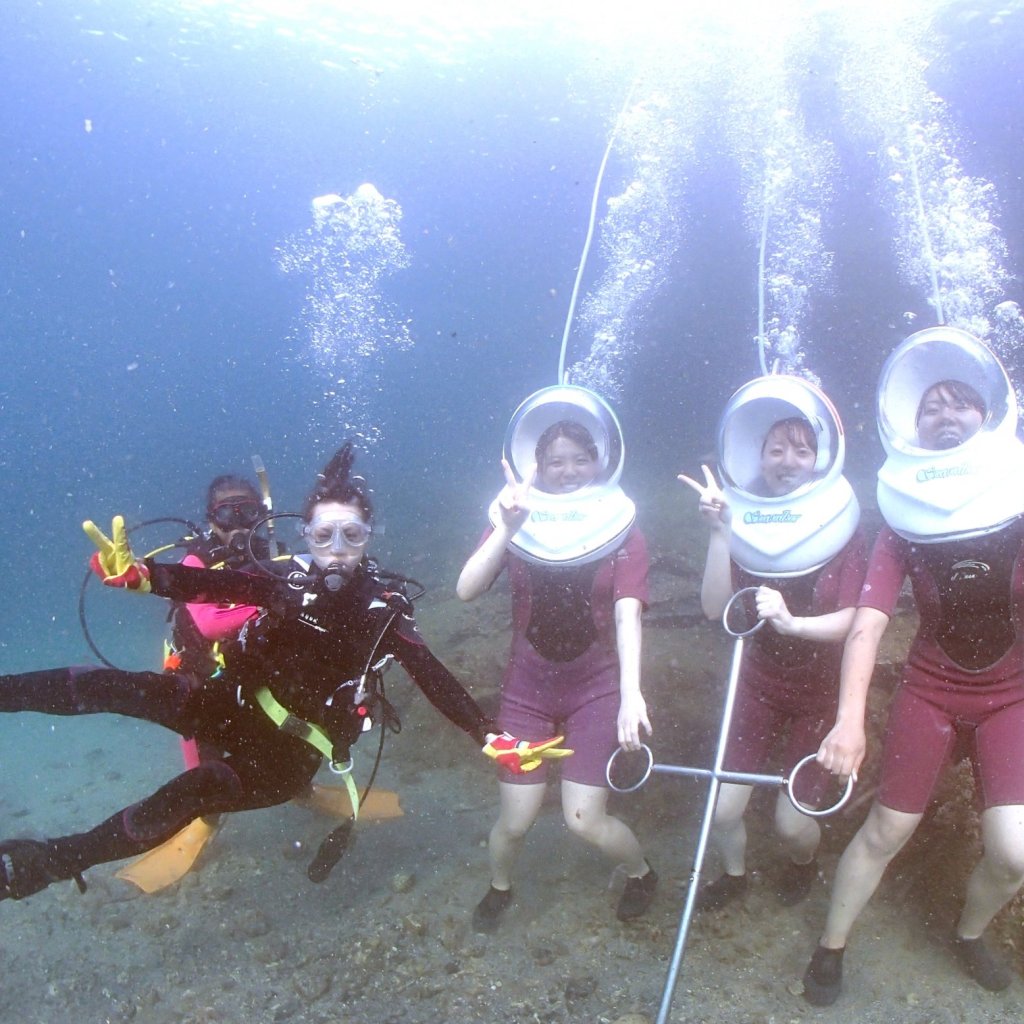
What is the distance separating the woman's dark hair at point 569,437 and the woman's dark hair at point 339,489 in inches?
40.9

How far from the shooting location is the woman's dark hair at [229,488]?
509 centimetres

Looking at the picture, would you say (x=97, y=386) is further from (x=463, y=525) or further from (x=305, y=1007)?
(x=305, y=1007)

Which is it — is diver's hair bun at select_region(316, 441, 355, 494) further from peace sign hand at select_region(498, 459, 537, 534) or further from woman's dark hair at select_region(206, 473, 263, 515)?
woman's dark hair at select_region(206, 473, 263, 515)

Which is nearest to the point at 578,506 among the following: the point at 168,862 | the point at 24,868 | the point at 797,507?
→ the point at 797,507

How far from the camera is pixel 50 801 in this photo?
815 centimetres

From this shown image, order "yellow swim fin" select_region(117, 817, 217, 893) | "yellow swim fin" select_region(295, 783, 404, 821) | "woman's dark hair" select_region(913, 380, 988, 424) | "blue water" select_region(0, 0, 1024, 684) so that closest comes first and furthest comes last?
1. "woman's dark hair" select_region(913, 380, 988, 424)
2. "yellow swim fin" select_region(117, 817, 217, 893)
3. "yellow swim fin" select_region(295, 783, 404, 821)
4. "blue water" select_region(0, 0, 1024, 684)

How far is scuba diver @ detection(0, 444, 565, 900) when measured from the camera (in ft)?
11.1

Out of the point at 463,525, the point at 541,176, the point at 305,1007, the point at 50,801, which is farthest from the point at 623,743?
the point at 541,176

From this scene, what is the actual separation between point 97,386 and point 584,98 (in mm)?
86248

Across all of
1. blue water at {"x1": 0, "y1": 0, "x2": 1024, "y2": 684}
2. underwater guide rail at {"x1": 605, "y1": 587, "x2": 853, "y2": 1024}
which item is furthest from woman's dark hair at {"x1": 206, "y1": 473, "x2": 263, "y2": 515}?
blue water at {"x1": 0, "y1": 0, "x2": 1024, "y2": 684}

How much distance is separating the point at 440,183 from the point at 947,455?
99.8 ft

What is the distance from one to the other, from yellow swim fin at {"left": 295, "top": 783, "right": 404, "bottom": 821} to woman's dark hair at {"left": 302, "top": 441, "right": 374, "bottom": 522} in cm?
251

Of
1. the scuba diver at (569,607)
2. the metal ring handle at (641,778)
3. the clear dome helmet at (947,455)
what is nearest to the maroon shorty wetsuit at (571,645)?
the scuba diver at (569,607)

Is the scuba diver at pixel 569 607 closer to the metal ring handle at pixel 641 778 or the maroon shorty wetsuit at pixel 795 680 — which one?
the metal ring handle at pixel 641 778
